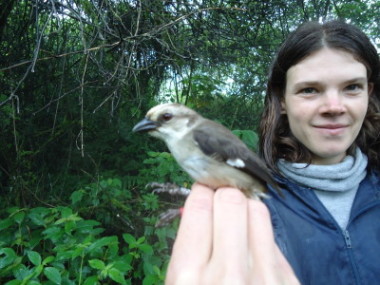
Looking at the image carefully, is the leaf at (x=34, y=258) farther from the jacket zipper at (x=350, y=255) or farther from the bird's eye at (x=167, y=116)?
the jacket zipper at (x=350, y=255)

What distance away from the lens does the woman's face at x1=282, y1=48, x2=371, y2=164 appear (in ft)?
7.59

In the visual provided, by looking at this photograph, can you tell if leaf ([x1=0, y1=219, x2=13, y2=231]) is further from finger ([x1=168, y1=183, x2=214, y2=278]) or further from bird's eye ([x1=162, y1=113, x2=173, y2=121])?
finger ([x1=168, y1=183, x2=214, y2=278])

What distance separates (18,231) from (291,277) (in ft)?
7.59

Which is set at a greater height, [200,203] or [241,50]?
[241,50]

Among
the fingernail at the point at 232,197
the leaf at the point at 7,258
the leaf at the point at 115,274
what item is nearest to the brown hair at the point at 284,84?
the fingernail at the point at 232,197

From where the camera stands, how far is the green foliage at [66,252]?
7.65ft

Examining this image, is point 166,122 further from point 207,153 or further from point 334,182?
point 334,182

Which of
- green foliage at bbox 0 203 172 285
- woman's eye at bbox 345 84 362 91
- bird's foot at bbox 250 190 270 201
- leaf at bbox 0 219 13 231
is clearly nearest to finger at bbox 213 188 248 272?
bird's foot at bbox 250 190 270 201

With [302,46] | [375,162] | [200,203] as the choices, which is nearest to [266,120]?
[302,46]

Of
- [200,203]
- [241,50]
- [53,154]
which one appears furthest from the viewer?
[241,50]

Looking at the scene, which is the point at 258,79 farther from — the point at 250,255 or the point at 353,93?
the point at 250,255

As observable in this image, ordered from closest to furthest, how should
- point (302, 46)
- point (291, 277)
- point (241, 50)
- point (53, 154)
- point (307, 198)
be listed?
point (291, 277)
point (307, 198)
point (302, 46)
point (53, 154)
point (241, 50)

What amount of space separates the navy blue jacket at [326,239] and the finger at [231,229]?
2.65 ft

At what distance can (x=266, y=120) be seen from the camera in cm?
287
